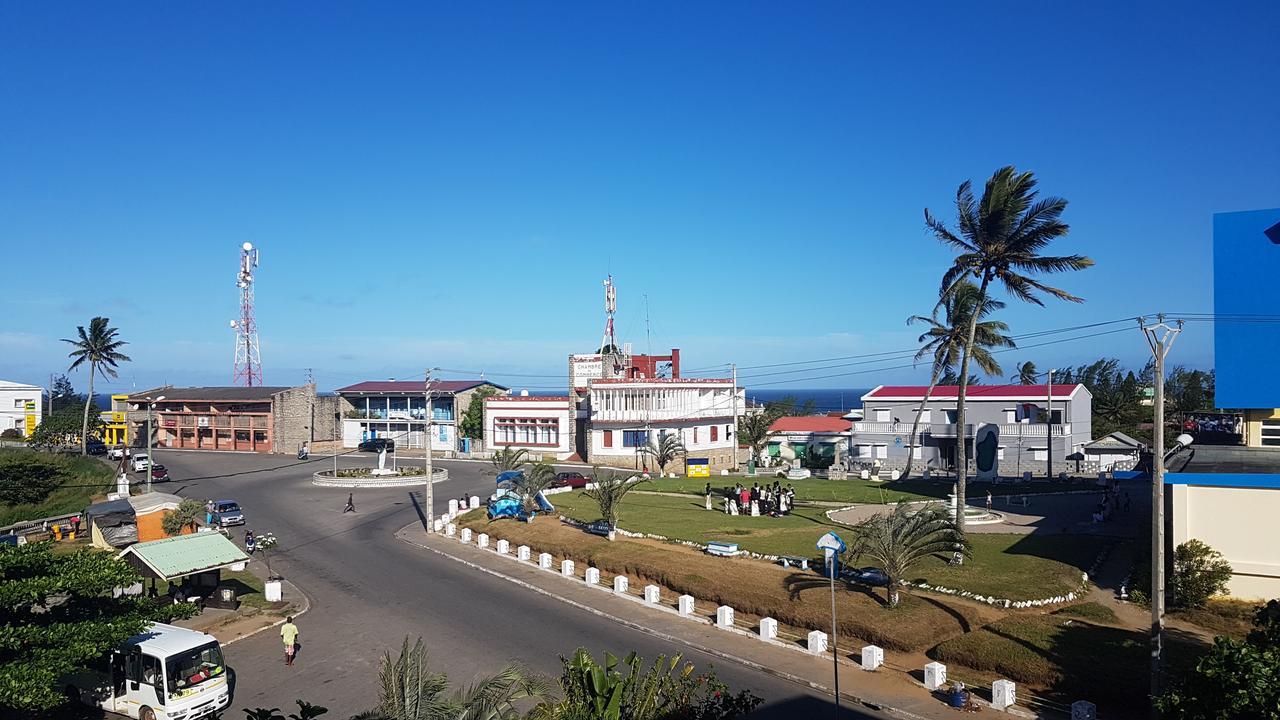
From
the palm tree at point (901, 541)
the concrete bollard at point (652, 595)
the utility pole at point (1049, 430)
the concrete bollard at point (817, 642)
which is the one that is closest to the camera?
the concrete bollard at point (817, 642)

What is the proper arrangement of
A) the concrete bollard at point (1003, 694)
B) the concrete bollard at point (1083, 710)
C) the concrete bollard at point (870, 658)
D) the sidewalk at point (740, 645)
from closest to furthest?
A: the concrete bollard at point (1083, 710)
the concrete bollard at point (1003, 694)
the sidewalk at point (740, 645)
the concrete bollard at point (870, 658)

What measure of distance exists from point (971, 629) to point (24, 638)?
19389 millimetres

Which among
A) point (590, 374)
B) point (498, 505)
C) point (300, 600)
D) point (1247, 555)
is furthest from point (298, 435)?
point (1247, 555)

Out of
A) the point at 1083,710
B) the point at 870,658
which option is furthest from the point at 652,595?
the point at 1083,710

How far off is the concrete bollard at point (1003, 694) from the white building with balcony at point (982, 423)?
38.6 metres

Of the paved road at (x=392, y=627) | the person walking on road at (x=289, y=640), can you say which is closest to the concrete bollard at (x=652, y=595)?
the paved road at (x=392, y=627)

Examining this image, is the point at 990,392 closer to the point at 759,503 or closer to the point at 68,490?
the point at 759,503

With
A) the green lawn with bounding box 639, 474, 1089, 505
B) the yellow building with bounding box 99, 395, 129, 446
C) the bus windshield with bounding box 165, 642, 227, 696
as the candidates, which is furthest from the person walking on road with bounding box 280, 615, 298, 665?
the yellow building with bounding box 99, 395, 129, 446

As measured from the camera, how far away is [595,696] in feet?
32.6

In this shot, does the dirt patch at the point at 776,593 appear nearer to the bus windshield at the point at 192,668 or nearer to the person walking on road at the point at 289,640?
the person walking on road at the point at 289,640

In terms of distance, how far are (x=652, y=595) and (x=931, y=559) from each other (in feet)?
30.7

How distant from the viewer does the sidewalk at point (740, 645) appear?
1627 centimetres

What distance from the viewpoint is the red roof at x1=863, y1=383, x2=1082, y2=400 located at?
56625mm

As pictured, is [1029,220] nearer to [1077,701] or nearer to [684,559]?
[684,559]
